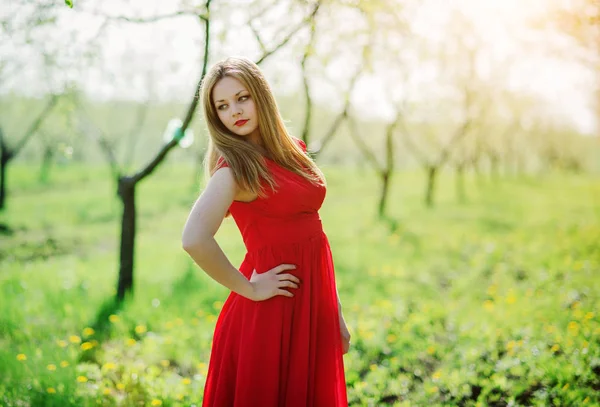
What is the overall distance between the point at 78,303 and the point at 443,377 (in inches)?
158

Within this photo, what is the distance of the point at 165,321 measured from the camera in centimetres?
506

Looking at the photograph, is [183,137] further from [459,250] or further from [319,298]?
[459,250]

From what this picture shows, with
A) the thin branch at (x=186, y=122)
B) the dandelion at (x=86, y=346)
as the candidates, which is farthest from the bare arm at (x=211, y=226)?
the thin branch at (x=186, y=122)

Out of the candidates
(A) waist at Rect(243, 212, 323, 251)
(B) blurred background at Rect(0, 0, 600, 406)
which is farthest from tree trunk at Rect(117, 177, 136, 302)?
(A) waist at Rect(243, 212, 323, 251)

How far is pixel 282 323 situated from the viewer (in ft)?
6.71

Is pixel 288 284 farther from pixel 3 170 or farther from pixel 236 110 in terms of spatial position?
pixel 3 170

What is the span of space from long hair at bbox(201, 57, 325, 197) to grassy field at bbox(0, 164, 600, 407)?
6.96 feet

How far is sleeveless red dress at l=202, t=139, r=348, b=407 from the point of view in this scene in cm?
201

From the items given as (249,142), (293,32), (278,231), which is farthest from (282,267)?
(293,32)

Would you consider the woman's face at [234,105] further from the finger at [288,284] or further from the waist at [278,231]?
the finger at [288,284]

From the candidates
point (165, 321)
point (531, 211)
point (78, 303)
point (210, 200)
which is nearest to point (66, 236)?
point (78, 303)

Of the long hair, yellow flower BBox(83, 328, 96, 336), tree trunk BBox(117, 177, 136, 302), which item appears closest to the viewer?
the long hair

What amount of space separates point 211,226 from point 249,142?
486 millimetres

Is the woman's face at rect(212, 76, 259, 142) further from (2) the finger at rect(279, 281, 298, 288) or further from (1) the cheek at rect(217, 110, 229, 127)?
(2) the finger at rect(279, 281, 298, 288)
